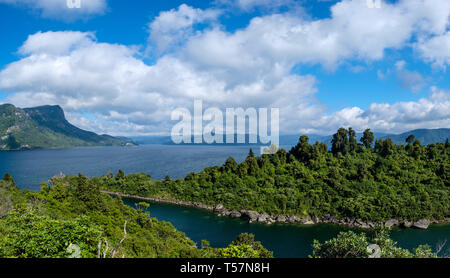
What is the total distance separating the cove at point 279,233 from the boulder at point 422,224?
1.81ft

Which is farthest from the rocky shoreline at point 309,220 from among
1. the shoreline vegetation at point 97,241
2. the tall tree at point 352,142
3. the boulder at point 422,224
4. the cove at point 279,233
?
the tall tree at point 352,142

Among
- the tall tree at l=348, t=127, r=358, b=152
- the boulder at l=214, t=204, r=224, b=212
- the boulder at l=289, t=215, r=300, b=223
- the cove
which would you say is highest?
the tall tree at l=348, t=127, r=358, b=152

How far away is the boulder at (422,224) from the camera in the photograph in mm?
33219

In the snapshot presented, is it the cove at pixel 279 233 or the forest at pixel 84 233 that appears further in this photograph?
the cove at pixel 279 233

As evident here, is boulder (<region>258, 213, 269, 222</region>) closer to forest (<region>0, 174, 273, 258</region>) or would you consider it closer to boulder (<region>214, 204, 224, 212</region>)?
boulder (<region>214, 204, 224, 212</region>)

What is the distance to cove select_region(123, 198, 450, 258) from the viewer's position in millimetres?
28859

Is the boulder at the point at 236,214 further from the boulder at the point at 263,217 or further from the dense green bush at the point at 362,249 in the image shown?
the dense green bush at the point at 362,249

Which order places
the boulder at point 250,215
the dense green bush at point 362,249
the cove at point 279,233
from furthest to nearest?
the boulder at point 250,215 → the cove at point 279,233 → the dense green bush at point 362,249

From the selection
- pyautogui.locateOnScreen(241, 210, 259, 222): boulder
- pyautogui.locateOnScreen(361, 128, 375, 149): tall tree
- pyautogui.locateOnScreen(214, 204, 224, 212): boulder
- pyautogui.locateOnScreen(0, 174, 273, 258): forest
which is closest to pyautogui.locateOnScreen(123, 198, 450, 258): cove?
pyautogui.locateOnScreen(241, 210, 259, 222): boulder

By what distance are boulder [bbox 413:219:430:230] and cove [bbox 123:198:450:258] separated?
21.7 inches

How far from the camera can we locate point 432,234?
31766 mm

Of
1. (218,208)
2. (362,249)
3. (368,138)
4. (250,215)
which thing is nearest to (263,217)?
(250,215)
